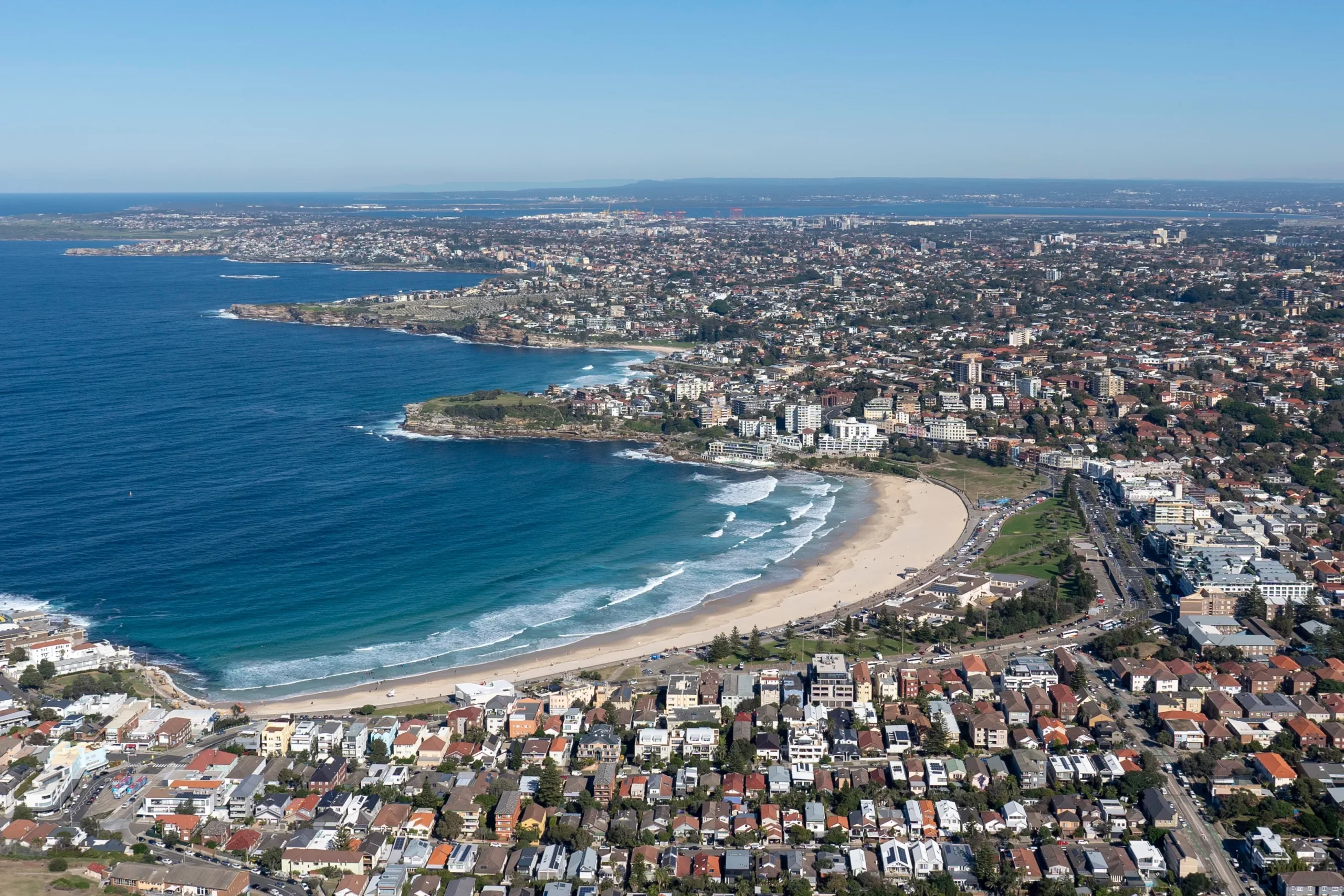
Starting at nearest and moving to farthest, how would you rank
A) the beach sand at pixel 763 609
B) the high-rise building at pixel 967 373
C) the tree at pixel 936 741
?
the tree at pixel 936 741 < the beach sand at pixel 763 609 < the high-rise building at pixel 967 373

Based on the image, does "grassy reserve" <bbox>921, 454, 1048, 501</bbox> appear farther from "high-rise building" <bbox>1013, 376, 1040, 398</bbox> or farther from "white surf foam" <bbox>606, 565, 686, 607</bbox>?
"white surf foam" <bbox>606, 565, 686, 607</bbox>

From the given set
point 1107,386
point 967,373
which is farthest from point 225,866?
point 967,373

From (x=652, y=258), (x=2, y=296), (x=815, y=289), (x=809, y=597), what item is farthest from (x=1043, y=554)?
(x=652, y=258)

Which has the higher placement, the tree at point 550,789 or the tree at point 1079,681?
the tree at point 550,789

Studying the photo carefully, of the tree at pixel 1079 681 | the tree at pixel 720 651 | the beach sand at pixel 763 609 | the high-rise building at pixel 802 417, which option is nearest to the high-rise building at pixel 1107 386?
the high-rise building at pixel 802 417

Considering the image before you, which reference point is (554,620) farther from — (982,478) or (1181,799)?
(982,478)

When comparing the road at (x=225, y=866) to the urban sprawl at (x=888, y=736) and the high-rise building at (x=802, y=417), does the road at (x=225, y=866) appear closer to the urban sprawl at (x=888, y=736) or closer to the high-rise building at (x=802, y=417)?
the urban sprawl at (x=888, y=736)
